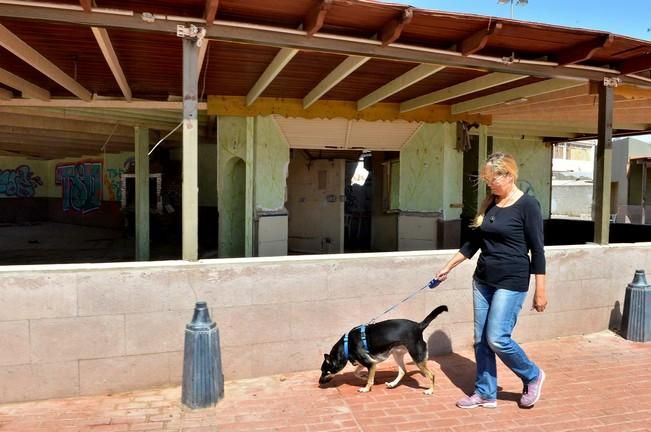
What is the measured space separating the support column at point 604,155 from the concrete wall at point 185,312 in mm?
1465

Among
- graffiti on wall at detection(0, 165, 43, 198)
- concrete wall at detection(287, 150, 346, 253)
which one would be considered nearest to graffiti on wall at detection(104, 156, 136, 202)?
graffiti on wall at detection(0, 165, 43, 198)

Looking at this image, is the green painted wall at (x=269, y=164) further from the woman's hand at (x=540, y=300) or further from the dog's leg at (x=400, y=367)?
the woman's hand at (x=540, y=300)

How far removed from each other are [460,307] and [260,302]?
6.48 ft

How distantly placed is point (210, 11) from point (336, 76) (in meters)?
2.24

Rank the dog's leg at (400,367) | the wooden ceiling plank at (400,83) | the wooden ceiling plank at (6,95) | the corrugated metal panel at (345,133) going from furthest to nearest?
the corrugated metal panel at (345,133) → the wooden ceiling plank at (6,95) → the wooden ceiling plank at (400,83) → the dog's leg at (400,367)

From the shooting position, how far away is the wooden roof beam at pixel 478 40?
4309mm

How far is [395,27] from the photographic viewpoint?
4168 millimetres

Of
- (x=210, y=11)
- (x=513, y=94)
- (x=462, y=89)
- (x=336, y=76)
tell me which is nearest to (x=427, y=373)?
(x=210, y=11)

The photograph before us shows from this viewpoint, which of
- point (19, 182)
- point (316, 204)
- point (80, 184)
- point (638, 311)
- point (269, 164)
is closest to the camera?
point (638, 311)

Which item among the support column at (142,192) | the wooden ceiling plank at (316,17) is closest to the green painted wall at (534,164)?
the support column at (142,192)

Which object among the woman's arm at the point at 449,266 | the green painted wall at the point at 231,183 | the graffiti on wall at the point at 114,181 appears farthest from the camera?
the graffiti on wall at the point at 114,181

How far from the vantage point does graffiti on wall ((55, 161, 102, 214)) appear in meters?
16.3

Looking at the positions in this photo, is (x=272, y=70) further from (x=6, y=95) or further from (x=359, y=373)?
(x=6, y=95)

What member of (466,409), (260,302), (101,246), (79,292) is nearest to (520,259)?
(466,409)
